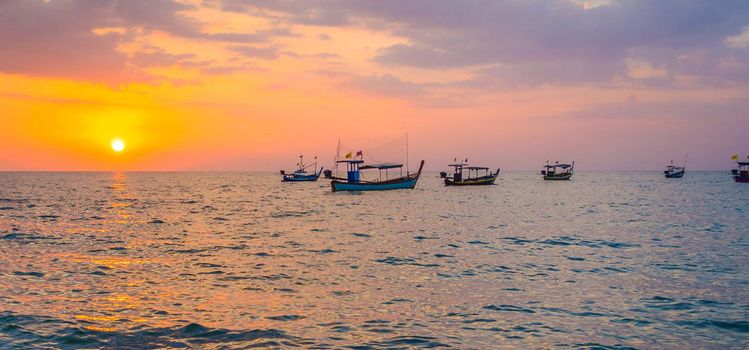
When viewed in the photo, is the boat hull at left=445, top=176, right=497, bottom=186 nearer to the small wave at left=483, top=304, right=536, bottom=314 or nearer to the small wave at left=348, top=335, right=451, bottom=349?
the small wave at left=483, top=304, right=536, bottom=314

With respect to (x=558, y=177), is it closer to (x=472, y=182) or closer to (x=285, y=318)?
(x=472, y=182)

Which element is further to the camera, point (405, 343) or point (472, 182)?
point (472, 182)

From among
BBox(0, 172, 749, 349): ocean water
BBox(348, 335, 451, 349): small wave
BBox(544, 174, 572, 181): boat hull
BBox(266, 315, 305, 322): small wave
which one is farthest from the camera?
BBox(544, 174, 572, 181): boat hull

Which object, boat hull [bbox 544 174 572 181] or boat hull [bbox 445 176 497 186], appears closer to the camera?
boat hull [bbox 445 176 497 186]

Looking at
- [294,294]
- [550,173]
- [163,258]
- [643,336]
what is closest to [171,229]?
[163,258]

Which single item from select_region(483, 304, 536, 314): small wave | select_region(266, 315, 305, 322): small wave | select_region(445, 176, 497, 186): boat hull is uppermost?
select_region(445, 176, 497, 186): boat hull

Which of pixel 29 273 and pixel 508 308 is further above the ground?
pixel 29 273

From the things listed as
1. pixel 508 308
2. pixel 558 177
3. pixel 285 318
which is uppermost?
pixel 558 177

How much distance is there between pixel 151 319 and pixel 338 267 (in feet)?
28.1

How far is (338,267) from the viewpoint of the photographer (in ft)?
65.9

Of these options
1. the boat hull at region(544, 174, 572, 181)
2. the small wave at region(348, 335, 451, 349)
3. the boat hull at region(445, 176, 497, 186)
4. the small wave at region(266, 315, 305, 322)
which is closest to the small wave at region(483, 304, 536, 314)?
the small wave at region(348, 335, 451, 349)

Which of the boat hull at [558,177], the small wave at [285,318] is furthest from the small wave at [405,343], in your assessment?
the boat hull at [558,177]

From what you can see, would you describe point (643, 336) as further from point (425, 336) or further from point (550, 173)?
point (550, 173)

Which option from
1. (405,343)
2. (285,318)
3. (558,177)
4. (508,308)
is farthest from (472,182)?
(405,343)
